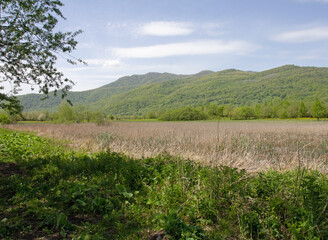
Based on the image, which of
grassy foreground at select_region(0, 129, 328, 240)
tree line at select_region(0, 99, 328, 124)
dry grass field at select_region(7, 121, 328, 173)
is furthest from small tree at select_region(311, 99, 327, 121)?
grassy foreground at select_region(0, 129, 328, 240)

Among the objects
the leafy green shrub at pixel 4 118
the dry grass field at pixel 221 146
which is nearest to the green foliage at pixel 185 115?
the dry grass field at pixel 221 146

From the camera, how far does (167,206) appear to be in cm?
409

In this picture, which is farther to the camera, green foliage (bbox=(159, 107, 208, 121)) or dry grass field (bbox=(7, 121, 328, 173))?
green foliage (bbox=(159, 107, 208, 121))

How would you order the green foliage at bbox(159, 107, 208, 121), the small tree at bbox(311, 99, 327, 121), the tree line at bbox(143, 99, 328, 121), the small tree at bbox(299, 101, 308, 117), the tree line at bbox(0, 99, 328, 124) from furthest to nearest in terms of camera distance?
the small tree at bbox(299, 101, 308, 117), the small tree at bbox(311, 99, 327, 121), the tree line at bbox(143, 99, 328, 121), the green foliage at bbox(159, 107, 208, 121), the tree line at bbox(0, 99, 328, 124)

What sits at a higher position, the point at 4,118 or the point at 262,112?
the point at 262,112

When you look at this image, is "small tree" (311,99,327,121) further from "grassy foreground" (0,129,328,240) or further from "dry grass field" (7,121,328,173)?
"grassy foreground" (0,129,328,240)

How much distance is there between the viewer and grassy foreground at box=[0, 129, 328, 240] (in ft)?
10.3

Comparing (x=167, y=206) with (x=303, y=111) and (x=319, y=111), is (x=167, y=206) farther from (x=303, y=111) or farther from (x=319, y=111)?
(x=303, y=111)

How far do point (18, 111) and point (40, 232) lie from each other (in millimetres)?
5388

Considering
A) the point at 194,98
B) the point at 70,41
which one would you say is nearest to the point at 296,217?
the point at 70,41

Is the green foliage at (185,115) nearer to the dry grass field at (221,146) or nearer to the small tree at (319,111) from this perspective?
the dry grass field at (221,146)

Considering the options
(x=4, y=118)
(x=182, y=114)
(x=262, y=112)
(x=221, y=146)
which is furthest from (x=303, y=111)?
(x=4, y=118)

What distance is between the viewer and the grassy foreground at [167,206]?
124 inches

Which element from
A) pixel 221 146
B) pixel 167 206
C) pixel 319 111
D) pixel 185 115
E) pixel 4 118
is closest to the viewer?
pixel 167 206
